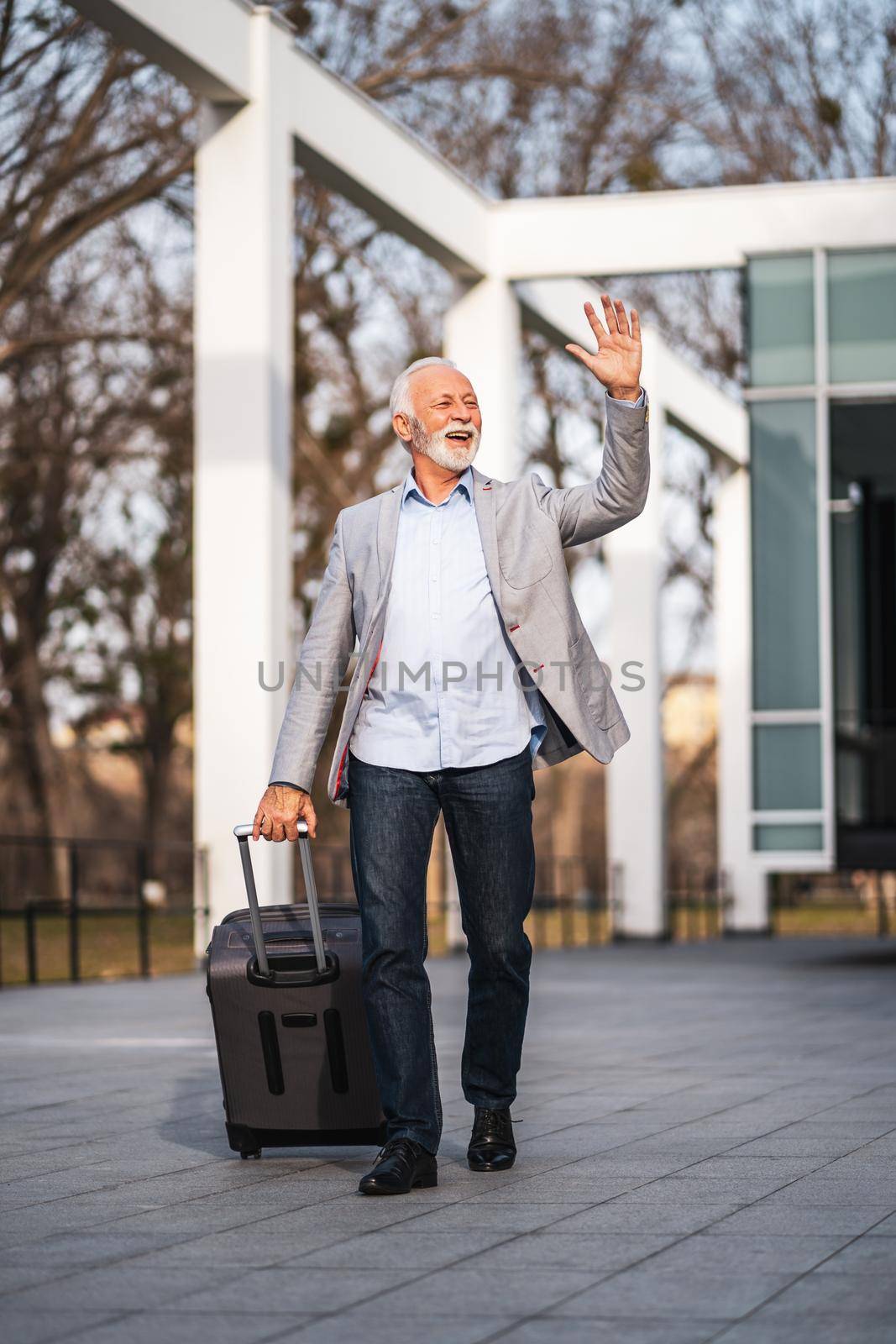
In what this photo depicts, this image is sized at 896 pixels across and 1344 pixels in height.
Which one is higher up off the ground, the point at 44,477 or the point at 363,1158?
the point at 44,477

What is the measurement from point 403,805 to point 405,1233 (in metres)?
1.05

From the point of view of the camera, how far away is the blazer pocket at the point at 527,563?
4.82 meters

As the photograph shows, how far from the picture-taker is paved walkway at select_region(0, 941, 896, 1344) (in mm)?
3229

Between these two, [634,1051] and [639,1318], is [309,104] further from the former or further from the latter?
[639,1318]

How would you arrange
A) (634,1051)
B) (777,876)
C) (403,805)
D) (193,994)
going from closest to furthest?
(403,805) < (634,1051) < (193,994) < (777,876)

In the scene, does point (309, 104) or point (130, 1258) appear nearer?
point (130, 1258)

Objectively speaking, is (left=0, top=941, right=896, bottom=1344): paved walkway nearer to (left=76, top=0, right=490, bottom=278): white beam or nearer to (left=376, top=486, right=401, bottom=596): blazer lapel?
(left=376, top=486, right=401, bottom=596): blazer lapel

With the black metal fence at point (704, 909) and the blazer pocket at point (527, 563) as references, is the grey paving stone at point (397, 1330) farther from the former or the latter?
the black metal fence at point (704, 909)

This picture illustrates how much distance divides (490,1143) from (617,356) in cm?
183

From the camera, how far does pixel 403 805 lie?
470 centimetres

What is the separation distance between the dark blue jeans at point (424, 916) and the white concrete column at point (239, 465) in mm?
7660

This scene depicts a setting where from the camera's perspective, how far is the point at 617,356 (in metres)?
4.63

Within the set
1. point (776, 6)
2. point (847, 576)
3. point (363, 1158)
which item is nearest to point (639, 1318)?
point (363, 1158)

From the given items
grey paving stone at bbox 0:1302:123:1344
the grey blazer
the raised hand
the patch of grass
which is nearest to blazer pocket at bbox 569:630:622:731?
the grey blazer
